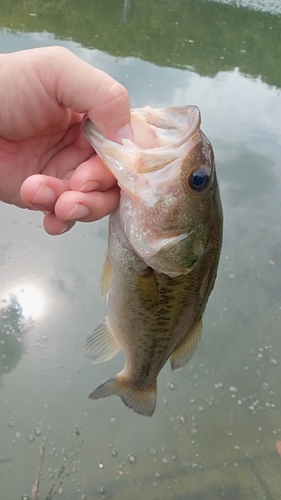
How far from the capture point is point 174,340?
4.28 feet

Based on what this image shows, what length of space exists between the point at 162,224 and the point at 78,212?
21 centimetres

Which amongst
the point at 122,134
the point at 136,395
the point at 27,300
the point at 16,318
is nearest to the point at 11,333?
the point at 16,318

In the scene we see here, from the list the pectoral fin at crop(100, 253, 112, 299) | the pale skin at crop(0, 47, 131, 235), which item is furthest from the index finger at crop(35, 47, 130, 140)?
the pectoral fin at crop(100, 253, 112, 299)

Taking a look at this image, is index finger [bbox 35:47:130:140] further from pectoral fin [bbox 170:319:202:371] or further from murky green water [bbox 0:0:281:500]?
murky green water [bbox 0:0:281:500]

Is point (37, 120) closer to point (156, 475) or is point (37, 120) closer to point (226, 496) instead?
point (156, 475)

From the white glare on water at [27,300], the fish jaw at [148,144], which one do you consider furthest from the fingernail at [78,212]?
the white glare on water at [27,300]

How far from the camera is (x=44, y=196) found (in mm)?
1032

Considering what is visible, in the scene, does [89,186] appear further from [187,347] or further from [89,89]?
[187,347]

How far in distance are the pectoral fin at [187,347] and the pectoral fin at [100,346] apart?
0.20 meters

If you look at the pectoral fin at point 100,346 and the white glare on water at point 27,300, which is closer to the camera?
the pectoral fin at point 100,346

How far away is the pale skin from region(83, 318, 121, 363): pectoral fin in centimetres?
42

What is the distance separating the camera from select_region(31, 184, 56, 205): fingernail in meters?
1.02

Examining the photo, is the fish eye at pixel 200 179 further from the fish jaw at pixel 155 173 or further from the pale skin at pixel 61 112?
the pale skin at pixel 61 112

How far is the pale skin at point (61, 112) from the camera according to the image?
3.35 ft
